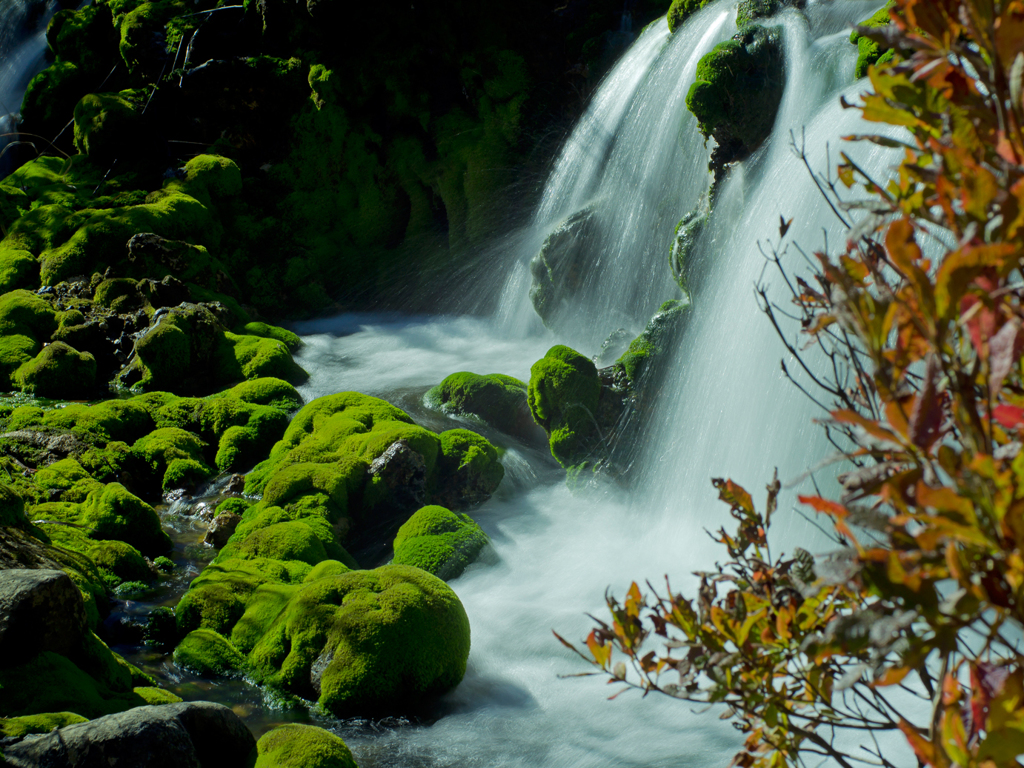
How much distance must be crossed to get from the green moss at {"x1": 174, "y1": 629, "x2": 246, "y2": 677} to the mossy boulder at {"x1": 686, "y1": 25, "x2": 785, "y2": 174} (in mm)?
7021

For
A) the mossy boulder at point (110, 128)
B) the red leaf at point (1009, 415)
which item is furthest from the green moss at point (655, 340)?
the mossy boulder at point (110, 128)

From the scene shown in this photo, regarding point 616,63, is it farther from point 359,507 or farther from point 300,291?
point 359,507

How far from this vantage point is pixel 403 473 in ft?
25.0

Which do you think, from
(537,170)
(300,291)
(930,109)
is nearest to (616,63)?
(537,170)

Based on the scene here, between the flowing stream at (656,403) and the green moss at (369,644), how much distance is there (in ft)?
0.56

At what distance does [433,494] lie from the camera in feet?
26.0

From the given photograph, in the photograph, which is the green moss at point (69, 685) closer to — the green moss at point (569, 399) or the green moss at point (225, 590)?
the green moss at point (225, 590)

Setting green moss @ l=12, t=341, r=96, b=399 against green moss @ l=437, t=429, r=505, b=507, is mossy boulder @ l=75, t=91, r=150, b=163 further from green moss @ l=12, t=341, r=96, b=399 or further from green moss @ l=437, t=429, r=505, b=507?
green moss @ l=437, t=429, r=505, b=507

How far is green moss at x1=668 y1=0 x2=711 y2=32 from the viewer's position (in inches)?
430

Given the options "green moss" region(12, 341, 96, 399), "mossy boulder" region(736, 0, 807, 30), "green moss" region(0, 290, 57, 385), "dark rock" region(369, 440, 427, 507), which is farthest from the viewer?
"green moss" region(0, 290, 57, 385)

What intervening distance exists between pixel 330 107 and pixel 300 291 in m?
4.15

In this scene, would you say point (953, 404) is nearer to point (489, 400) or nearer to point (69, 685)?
point (69, 685)

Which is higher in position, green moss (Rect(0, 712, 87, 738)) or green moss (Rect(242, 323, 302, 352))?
green moss (Rect(242, 323, 302, 352))

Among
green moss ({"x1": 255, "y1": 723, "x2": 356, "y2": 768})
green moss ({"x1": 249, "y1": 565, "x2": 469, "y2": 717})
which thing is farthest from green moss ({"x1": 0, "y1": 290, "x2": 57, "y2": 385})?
green moss ({"x1": 255, "y1": 723, "x2": 356, "y2": 768})
